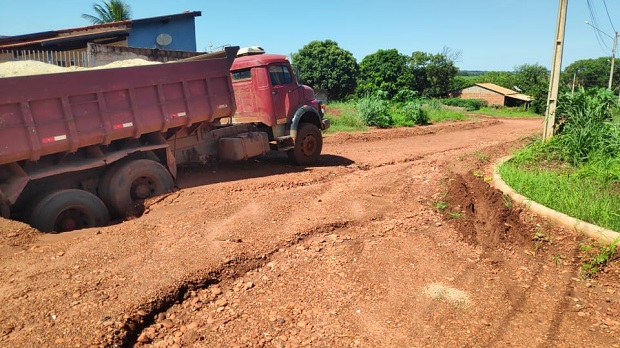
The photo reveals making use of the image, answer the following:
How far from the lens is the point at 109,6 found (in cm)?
2778

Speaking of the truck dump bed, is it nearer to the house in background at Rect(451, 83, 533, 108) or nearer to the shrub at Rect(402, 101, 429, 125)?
the shrub at Rect(402, 101, 429, 125)

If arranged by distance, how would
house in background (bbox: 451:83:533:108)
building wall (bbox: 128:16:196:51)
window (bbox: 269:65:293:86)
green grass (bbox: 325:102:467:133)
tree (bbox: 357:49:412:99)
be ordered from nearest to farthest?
window (bbox: 269:65:293:86) < green grass (bbox: 325:102:467:133) < building wall (bbox: 128:16:196:51) < tree (bbox: 357:49:412:99) < house in background (bbox: 451:83:533:108)

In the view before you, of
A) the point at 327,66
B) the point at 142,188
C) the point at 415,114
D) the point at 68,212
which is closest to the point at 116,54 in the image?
the point at 142,188

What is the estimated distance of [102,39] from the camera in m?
19.5

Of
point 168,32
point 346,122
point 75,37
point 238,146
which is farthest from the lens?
point 168,32

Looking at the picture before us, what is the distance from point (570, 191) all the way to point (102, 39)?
19.2 metres

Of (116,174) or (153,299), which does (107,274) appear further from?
(116,174)

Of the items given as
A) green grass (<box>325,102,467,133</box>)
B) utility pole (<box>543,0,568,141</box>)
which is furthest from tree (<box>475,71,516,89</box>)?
utility pole (<box>543,0,568,141</box>)

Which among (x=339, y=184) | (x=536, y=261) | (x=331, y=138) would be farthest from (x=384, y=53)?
(x=536, y=261)

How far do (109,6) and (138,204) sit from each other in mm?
25363

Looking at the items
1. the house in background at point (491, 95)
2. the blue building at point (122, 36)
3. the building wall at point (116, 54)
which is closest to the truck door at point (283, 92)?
the building wall at point (116, 54)

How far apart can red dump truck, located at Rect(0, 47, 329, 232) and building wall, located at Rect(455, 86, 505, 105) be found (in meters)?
46.9

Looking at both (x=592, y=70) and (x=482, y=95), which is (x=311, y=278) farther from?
(x=592, y=70)

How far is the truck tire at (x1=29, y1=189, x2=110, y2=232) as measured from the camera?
19.1 feet
